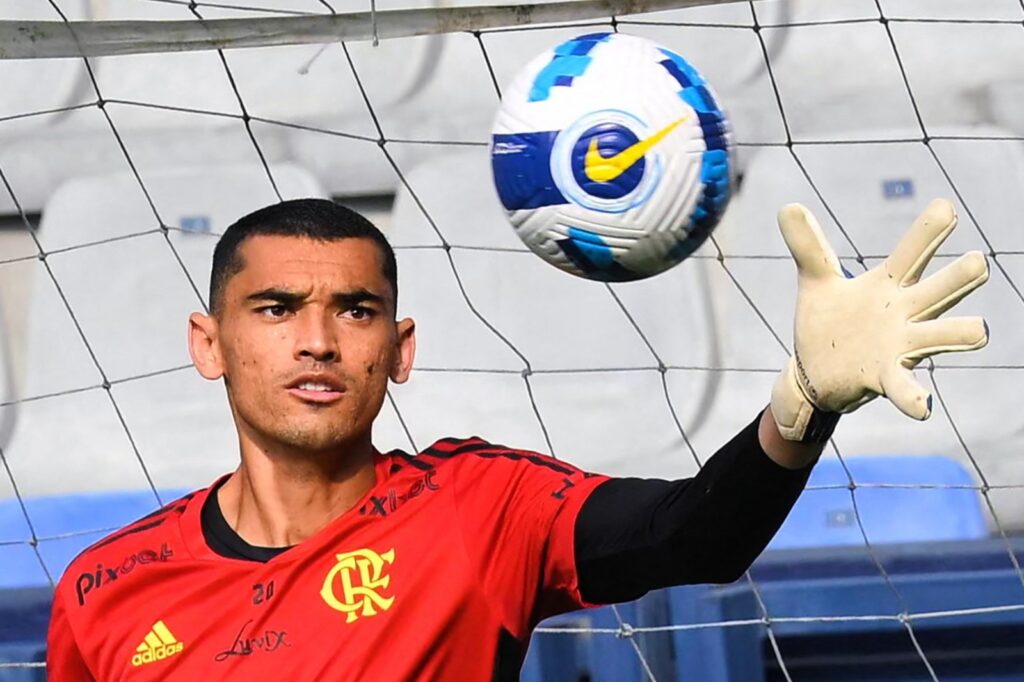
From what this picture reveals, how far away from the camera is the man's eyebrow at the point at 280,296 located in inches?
79.1

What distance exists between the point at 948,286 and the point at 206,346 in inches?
38.7

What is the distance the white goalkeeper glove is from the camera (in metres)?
1.57

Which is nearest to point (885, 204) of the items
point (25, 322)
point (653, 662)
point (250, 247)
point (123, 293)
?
point (653, 662)

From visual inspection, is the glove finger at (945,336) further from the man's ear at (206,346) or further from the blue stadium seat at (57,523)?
the blue stadium seat at (57,523)

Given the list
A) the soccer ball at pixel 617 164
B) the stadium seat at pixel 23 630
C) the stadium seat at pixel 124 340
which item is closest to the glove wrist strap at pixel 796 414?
the soccer ball at pixel 617 164

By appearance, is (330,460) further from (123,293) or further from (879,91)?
(879,91)

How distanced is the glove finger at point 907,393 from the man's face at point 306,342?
68 cm

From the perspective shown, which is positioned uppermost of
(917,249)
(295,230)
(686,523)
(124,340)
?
(124,340)

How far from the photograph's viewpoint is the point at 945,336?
5.15ft

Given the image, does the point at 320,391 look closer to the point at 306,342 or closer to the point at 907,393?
the point at 306,342

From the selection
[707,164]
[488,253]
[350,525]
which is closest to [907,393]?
[707,164]

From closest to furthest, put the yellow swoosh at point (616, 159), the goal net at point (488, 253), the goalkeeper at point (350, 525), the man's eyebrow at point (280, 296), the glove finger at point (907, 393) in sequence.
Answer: the glove finger at point (907, 393) < the goalkeeper at point (350, 525) < the man's eyebrow at point (280, 296) < the yellow swoosh at point (616, 159) < the goal net at point (488, 253)

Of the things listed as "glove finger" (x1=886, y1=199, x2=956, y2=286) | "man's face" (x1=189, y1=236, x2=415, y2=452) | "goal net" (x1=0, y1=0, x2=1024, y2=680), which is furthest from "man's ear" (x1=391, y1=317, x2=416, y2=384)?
"goal net" (x1=0, y1=0, x2=1024, y2=680)

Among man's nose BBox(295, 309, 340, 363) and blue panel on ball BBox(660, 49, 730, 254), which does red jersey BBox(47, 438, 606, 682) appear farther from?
blue panel on ball BBox(660, 49, 730, 254)
